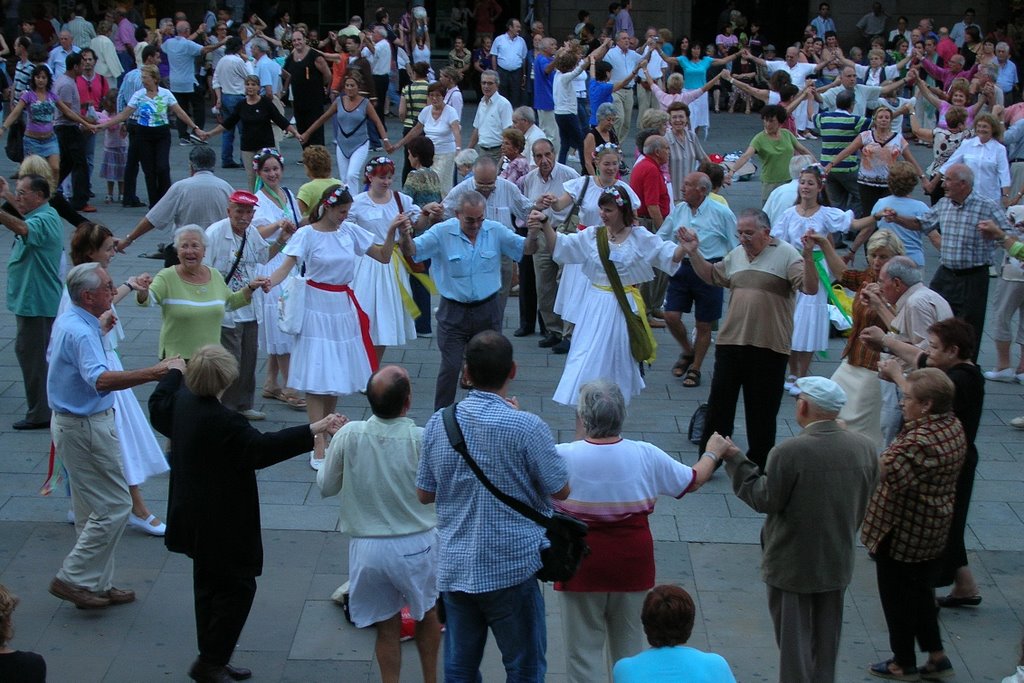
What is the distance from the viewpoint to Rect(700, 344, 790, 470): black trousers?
764 cm

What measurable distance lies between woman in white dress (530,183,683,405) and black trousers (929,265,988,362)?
2741mm

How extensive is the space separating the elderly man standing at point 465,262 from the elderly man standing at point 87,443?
2469mm

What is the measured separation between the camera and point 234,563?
17.5 ft

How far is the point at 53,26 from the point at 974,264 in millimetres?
19850

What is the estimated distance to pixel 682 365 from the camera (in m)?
10.4

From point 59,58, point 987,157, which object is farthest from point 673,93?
point 59,58

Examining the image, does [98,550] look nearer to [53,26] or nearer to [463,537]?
[463,537]

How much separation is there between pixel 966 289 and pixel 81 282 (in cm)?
635

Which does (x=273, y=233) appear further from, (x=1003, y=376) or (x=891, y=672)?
(x=1003, y=376)

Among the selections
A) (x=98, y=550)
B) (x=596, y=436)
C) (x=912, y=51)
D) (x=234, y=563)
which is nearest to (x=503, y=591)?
(x=596, y=436)

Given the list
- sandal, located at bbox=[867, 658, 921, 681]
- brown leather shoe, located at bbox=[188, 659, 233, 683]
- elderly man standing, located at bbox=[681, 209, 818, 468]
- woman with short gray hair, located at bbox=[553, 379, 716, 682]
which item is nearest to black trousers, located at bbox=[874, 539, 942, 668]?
sandal, located at bbox=[867, 658, 921, 681]

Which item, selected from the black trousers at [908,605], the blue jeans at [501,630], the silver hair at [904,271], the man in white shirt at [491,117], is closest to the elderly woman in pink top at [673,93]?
the man in white shirt at [491,117]

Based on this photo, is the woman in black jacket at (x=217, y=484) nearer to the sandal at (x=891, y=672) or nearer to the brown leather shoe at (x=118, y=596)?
the brown leather shoe at (x=118, y=596)

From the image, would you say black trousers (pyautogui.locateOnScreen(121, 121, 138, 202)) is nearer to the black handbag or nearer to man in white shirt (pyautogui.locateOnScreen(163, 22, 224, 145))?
man in white shirt (pyautogui.locateOnScreen(163, 22, 224, 145))
